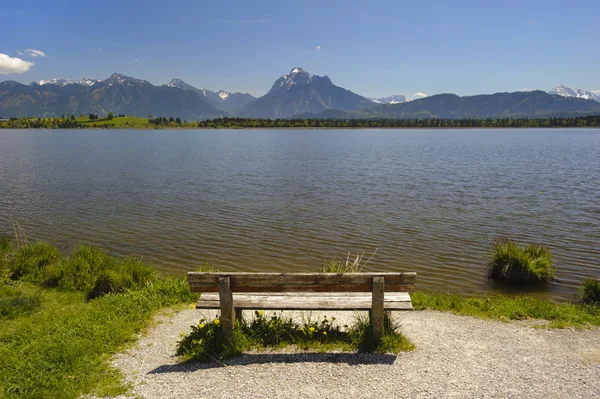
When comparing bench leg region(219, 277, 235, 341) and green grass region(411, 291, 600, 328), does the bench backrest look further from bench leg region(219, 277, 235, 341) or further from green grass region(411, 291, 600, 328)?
green grass region(411, 291, 600, 328)

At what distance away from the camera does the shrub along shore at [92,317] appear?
22.3ft

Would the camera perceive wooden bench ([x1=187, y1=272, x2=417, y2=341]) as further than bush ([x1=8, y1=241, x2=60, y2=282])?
No

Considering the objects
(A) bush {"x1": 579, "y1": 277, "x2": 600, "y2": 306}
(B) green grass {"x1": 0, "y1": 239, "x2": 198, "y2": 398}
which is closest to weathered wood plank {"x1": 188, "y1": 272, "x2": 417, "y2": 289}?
(B) green grass {"x1": 0, "y1": 239, "x2": 198, "y2": 398}

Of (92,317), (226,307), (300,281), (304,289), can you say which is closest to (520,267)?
(304,289)

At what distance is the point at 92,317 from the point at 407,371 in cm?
696

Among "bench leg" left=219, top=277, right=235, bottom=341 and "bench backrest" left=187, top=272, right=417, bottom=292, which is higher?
"bench backrest" left=187, top=272, right=417, bottom=292

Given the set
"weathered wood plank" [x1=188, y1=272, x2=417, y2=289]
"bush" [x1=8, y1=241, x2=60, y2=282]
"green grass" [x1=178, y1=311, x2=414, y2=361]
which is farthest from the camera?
"bush" [x1=8, y1=241, x2=60, y2=282]

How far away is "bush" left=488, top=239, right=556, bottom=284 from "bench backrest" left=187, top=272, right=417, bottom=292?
324 inches

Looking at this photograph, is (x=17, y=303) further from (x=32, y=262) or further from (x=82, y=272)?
(x=32, y=262)

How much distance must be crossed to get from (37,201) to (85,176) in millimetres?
13906

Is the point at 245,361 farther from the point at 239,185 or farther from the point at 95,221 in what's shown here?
the point at 239,185

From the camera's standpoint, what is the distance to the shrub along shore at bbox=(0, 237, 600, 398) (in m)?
6.80

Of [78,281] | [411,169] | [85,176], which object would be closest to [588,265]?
[78,281]

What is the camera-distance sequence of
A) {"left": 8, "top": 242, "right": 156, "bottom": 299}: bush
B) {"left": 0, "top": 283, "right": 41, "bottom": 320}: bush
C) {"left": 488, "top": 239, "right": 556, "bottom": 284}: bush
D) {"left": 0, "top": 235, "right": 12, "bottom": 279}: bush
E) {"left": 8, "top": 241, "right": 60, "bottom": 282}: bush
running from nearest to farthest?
1. {"left": 0, "top": 283, "right": 41, "bottom": 320}: bush
2. {"left": 8, "top": 242, "right": 156, "bottom": 299}: bush
3. {"left": 0, "top": 235, "right": 12, "bottom": 279}: bush
4. {"left": 8, "top": 241, "right": 60, "bottom": 282}: bush
5. {"left": 488, "top": 239, "right": 556, "bottom": 284}: bush
